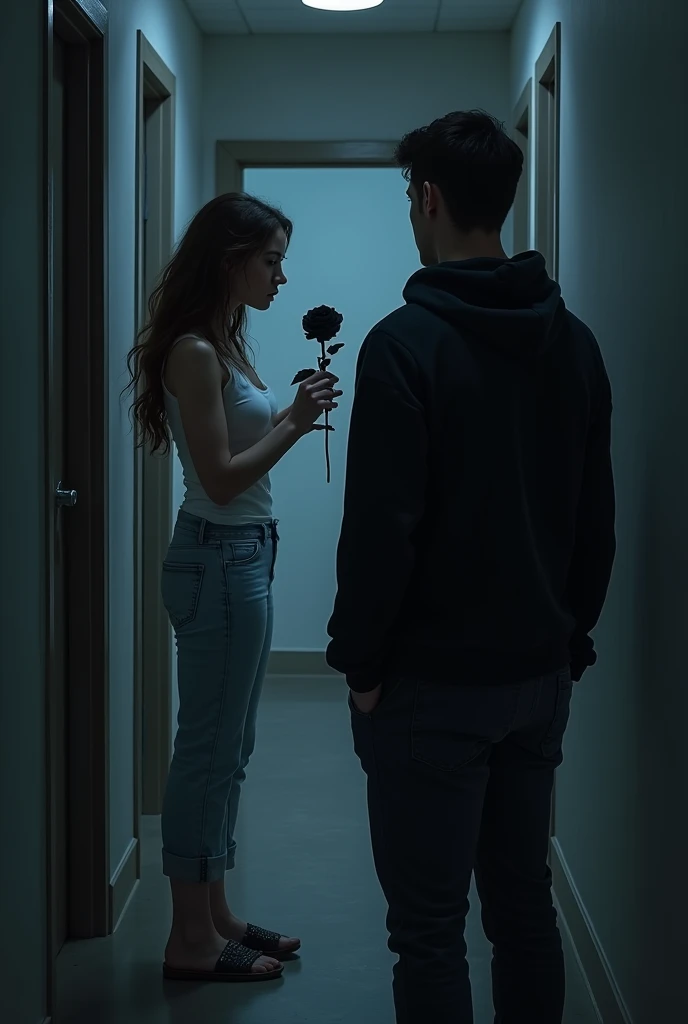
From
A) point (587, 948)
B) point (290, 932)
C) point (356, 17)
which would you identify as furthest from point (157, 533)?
point (356, 17)

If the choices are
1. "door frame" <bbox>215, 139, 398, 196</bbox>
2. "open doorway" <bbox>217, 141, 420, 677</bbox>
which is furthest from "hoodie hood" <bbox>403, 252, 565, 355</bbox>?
"open doorway" <bbox>217, 141, 420, 677</bbox>

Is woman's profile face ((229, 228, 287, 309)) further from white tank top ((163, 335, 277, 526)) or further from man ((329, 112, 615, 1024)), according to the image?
man ((329, 112, 615, 1024))

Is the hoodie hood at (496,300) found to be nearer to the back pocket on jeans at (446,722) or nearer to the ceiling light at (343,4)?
the back pocket on jeans at (446,722)

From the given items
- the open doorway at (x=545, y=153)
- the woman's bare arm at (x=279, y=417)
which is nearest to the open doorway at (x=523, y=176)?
the open doorway at (x=545, y=153)

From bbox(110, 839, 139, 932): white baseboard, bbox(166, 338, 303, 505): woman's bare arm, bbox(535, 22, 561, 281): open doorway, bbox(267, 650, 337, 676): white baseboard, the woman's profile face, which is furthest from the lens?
bbox(267, 650, 337, 676): white baseboard

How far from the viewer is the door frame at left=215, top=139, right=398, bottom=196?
4320mm

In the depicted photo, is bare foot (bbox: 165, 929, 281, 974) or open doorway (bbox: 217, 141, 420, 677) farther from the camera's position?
open doorway (bbox: 217, 141, 420, 677)

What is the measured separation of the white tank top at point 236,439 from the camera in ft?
7.52

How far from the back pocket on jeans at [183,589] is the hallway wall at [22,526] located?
0.31 m

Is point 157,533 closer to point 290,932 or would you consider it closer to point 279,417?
point 279,417

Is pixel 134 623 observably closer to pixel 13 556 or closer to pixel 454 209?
pixel 13 556

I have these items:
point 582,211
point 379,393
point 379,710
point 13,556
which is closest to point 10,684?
point 13,556

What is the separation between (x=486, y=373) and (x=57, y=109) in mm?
1435

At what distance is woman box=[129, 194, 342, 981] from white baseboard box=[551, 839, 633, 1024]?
684 mm
